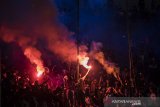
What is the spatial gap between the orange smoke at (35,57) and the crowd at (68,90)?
0.73 feet

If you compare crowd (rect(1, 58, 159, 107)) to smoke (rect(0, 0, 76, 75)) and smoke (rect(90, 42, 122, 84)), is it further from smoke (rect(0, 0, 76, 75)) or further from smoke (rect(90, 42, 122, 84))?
smoke (rect(0, 0, 76, 75))

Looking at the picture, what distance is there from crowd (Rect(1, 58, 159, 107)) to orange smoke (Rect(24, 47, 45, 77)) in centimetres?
22

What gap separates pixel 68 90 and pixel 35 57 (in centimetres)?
77

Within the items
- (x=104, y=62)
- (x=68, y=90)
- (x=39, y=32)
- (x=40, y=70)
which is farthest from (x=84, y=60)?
(x=39, y=32)

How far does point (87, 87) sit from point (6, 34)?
1.59m

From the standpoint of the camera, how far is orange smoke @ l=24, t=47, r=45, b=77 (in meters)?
5.71

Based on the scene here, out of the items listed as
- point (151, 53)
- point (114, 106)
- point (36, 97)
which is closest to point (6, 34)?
point (36, 97)

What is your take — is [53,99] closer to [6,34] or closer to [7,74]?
[7,74]

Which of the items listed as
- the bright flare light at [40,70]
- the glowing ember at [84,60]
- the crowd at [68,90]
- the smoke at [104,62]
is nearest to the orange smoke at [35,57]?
the bright flare light at [40,70]

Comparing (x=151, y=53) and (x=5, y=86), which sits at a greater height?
(x=151, y=53)

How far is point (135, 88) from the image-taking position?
19.6 ft

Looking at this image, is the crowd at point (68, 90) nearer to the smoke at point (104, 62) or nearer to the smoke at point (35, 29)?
the smoke at point (104, 62)

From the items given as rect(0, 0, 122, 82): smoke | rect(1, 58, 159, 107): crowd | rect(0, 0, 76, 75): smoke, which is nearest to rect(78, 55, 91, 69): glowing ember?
rect(0, 0, 122, 82): smoke

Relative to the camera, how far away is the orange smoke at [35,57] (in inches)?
225
